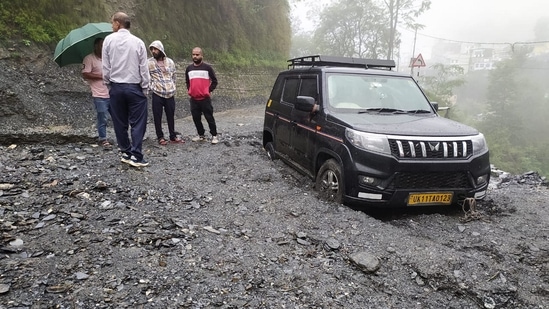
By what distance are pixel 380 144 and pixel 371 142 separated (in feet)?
0.32

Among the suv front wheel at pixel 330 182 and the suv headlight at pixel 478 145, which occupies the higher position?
the suv headlight at pixel 478 145

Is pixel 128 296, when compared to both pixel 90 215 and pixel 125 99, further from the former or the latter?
pixel 125 99

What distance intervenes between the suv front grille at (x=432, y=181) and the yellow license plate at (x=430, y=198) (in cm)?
8

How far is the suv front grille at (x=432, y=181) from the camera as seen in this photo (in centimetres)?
375

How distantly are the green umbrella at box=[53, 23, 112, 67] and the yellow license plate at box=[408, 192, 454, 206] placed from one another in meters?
5.29

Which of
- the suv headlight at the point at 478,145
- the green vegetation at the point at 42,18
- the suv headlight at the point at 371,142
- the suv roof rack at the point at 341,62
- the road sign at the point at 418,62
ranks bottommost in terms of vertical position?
the suv headlight at the point at 478,145

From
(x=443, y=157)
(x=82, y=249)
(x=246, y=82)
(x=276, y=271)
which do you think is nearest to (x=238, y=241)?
(x=276, y=271)

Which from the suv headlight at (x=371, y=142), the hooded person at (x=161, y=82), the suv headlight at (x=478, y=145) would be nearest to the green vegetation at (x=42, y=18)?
the hooded person at (x=161, y=82)

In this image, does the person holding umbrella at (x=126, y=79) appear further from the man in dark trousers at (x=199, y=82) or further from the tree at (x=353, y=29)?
the tree at (x=353, y=29)

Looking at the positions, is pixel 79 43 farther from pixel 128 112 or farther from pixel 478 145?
pixel 478 145

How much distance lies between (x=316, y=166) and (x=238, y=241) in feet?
5.86

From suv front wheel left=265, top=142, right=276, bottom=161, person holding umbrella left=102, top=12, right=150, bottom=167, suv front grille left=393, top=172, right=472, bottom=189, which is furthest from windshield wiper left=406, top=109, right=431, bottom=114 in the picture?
person holding umbrella left=102, top=12, right=150, bottom=167

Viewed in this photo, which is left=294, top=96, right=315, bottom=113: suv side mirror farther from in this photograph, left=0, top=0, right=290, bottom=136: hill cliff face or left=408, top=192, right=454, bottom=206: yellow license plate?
left=0, top=0, right=290, bottom=136: hill cliff face

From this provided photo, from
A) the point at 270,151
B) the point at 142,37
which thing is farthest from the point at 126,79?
the point at 142,37
